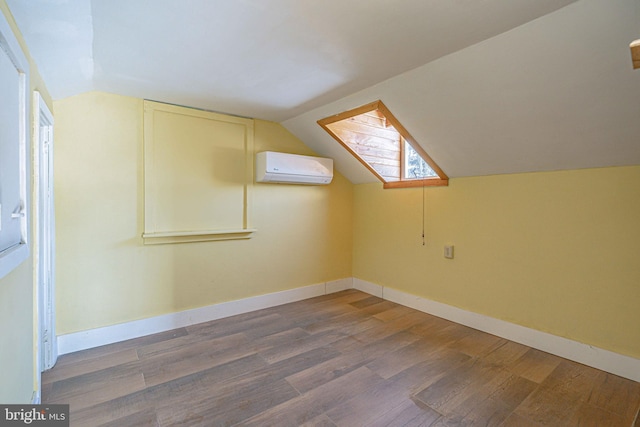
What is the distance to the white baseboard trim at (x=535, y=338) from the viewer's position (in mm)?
2113

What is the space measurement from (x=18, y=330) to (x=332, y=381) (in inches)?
67.3

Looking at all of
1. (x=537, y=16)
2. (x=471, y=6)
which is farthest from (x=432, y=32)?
(x=537, y=16)

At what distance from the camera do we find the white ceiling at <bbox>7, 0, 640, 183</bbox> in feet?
4.82

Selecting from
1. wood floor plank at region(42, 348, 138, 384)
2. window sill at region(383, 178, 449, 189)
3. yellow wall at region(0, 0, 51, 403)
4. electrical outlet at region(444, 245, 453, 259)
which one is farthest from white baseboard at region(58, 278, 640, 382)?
window sill at region(383, 178, 449, 189)

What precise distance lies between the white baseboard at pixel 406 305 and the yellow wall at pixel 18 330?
96 centimetres

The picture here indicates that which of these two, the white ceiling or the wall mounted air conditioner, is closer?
the white ceiling

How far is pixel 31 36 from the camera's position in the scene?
1.49 metres

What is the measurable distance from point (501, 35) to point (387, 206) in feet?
7.42

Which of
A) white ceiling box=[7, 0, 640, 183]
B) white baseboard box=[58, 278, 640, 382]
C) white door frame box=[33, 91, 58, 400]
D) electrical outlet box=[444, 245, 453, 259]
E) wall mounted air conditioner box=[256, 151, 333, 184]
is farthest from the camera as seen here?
wall mounted air conditioner box=[256, 151, 333, 184]

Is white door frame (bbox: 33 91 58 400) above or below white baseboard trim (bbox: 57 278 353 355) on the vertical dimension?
above

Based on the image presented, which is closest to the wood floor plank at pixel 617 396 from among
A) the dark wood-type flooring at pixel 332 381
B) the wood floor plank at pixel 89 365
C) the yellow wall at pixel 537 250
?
the dark wood-type flooring at pixel 332 381

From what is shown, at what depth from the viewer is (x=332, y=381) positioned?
2.05m

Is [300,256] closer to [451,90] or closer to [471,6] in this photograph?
[451,90]

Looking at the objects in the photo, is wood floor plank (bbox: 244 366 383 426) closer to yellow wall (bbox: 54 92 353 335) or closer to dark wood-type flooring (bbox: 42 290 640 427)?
dark wood-type flooring (bbox: 42 290 640 427)
